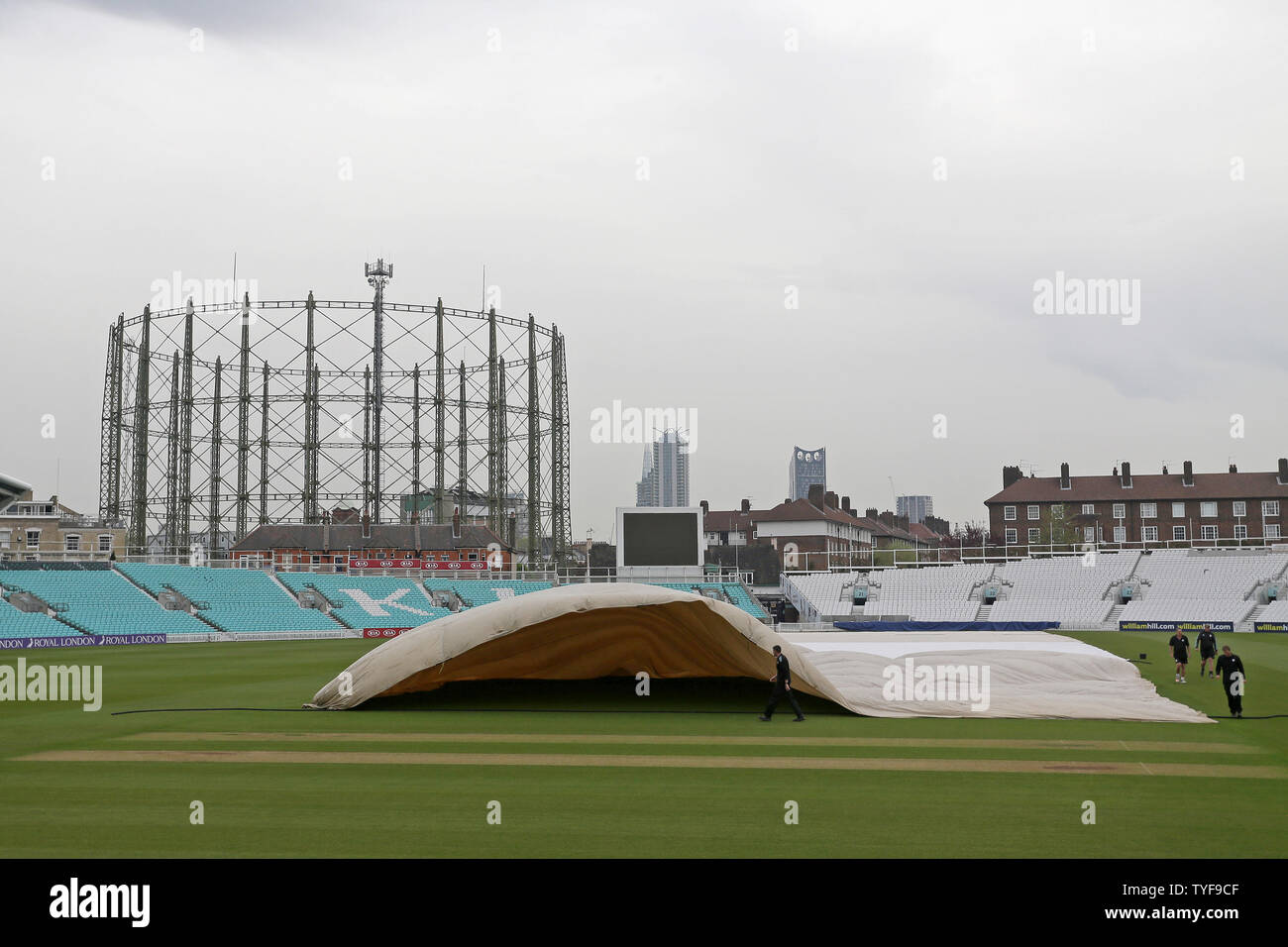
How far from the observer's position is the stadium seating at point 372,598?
55.4m

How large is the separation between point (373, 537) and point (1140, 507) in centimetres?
7055

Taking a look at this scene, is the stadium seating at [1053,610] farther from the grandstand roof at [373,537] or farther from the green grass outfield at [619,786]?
the green grass outfield at [619,786]

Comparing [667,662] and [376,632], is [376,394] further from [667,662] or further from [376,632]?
[667,662]

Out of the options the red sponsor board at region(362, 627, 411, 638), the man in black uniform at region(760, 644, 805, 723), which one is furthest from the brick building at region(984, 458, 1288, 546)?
the man in black uniform at region(760, 644, 805, 723)

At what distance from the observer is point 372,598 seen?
58.5 m

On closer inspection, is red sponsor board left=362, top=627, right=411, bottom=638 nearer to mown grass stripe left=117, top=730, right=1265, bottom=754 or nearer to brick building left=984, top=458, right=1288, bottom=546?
mown grass stripe left=117, top=730, right=1265, bottom=754

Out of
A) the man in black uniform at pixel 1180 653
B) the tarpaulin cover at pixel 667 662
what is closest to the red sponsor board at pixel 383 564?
the tarpaulin cover at pixel 667 662

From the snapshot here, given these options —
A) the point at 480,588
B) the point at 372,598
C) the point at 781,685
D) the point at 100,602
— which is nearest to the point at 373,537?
the point at 480,588

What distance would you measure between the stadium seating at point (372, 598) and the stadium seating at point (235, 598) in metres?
1.42

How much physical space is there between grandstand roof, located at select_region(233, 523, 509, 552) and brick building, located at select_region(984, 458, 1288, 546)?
167 feet

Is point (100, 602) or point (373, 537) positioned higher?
point (373, 537)
